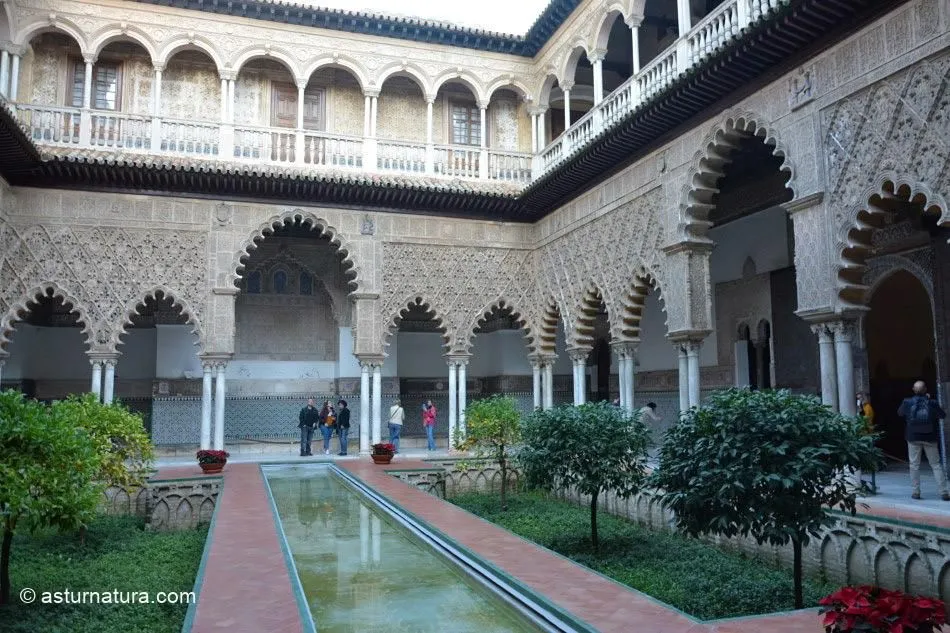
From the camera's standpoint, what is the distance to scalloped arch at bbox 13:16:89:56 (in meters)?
13.2

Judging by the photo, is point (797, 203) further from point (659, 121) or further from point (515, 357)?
point (515, 357)

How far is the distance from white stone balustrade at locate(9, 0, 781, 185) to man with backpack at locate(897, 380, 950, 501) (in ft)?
17.5

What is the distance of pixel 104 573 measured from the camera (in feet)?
21.2

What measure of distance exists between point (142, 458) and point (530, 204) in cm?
898

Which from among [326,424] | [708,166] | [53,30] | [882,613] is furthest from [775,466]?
[53,30]

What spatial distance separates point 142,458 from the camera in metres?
8.92

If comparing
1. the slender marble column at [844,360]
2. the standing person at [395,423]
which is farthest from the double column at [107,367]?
the slender marble column at [844,360]

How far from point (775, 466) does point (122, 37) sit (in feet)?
45.5

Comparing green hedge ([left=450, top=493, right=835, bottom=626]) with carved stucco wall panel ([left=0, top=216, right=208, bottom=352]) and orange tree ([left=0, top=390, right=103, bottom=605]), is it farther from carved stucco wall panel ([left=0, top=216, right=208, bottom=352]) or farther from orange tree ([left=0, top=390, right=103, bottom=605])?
carved stucco wall panel ([left=0, top=216, right=208, bottom=352])

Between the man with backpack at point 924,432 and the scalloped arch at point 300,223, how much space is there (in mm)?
9790

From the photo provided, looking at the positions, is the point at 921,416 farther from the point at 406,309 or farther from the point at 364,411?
the point at 364,411

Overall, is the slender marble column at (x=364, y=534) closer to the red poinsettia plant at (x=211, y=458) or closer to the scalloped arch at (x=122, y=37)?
the red poinsettia plant at (x=211, y=458)

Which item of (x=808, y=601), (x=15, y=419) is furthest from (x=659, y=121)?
(x=15, y=419)

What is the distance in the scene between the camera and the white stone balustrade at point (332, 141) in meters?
12.3
